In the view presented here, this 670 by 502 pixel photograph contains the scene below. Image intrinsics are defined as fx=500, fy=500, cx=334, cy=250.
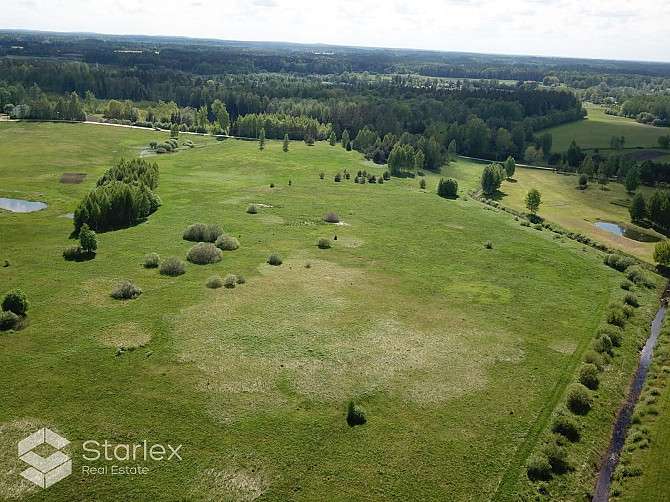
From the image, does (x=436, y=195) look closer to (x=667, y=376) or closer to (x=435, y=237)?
(x=435, y=237)

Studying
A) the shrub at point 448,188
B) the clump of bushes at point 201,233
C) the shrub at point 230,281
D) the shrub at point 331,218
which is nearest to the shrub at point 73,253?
the clump of bushes at point 201,233

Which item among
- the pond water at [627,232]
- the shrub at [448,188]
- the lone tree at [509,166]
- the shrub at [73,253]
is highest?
the lone tree at [509,166]

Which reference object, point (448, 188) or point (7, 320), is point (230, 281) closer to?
point (7, 320)

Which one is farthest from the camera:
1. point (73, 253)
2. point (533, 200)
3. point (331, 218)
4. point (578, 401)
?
point (533, 200)

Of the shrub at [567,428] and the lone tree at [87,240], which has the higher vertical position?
the lone tree at [87,240]

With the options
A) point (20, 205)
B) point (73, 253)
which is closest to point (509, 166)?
point (73, 253)

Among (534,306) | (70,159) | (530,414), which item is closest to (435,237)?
(534,306)

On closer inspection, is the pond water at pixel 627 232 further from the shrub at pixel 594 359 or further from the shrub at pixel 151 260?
the shrub at pixel 151 260
